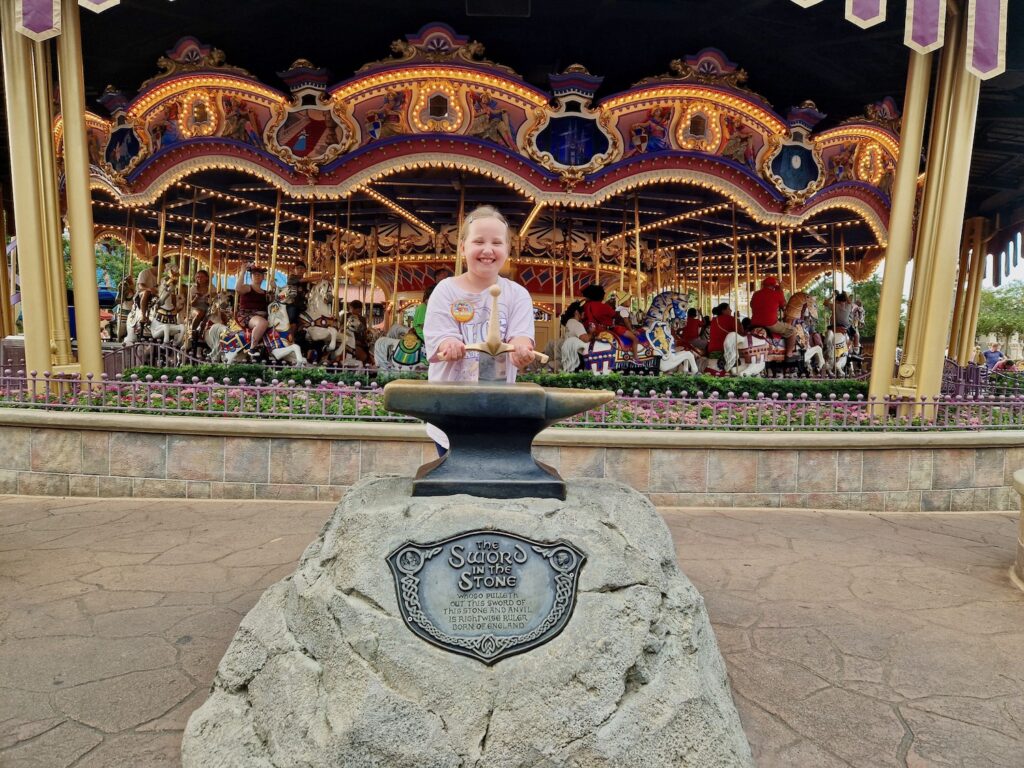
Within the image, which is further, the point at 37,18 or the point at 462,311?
the point at 37,18

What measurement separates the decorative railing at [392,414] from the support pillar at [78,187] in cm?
107

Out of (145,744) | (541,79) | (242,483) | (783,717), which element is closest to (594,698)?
(783,717)

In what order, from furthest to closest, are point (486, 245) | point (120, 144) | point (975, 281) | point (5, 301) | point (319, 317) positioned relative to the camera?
point (975, 281)
point (5, 301)
point (319, 317)
point (120, 144)
point (486, 245)

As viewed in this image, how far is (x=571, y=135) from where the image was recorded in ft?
33.1

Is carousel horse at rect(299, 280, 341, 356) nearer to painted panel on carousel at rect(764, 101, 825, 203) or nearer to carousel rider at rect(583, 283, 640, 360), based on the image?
carousel rider at rect(583, 283, 640, 360)

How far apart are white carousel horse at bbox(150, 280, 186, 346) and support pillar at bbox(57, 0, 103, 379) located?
4908mm

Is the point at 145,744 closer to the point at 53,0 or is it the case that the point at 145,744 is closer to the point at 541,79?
the point at 53,0

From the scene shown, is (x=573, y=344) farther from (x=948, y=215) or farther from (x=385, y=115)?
(x=948, y=215)

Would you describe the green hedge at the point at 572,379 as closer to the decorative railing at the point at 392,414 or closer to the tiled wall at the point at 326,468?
the decorative railing at the point at 392,414

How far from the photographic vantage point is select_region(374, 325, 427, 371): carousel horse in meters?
11.5

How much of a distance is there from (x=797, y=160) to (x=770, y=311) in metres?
2.79

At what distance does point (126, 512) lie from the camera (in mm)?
6105

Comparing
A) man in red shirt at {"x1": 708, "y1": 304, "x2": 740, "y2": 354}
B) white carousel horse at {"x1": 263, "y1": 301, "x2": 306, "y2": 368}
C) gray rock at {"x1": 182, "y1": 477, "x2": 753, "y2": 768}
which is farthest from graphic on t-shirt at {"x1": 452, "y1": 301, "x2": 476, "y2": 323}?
man in red shirt at {"x1": 708, "y1": 304, "x2": 740, "y2": 354}

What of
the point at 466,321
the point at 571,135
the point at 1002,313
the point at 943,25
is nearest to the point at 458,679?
the point at 466,321
